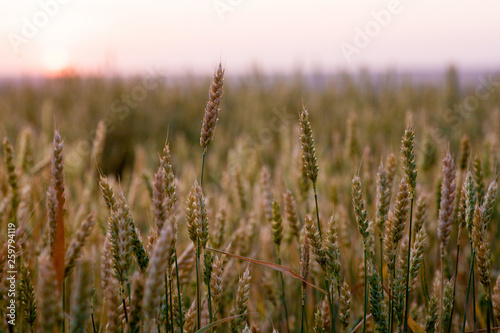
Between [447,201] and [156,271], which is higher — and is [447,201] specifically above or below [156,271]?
above

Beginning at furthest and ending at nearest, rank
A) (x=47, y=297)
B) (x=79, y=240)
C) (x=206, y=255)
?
(x=206, y=255) → (x=79, y=240) → (x=47, y=297)

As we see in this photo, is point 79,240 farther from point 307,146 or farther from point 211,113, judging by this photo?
point 307,146

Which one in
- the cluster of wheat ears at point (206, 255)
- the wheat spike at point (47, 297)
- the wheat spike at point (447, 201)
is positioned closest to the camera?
the wheat spike at point (47, 297)

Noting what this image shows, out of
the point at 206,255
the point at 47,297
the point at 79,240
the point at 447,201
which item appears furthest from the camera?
the point at 206,255

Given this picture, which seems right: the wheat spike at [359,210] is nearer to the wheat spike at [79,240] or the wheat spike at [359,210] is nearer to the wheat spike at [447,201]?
the wheat spike at [447,201]

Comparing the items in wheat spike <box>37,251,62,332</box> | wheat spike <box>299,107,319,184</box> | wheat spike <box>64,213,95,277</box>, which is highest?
wheat spike <box>299,107,319,184</box>

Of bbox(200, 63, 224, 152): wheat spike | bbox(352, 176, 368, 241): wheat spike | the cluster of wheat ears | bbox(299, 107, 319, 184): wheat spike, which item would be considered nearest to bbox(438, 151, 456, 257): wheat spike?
the cluster of wheat ears

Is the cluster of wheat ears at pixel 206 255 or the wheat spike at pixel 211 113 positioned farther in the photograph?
the wheat spike at pixel 211 113

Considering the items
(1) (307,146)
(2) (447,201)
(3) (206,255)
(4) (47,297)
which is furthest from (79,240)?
(2) (447,201)

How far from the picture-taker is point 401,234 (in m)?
1.06

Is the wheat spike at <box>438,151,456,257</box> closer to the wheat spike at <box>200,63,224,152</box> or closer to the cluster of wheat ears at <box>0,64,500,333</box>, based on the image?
the cluster of wheat ears at <box>0,64,500,333</box>

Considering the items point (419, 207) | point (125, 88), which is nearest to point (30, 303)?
point (419, 207)

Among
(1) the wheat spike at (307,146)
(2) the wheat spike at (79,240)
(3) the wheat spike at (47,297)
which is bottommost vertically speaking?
(3) the wheat spike at (47,297)

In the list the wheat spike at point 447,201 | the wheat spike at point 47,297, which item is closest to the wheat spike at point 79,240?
the wheat spike at point 47,297
